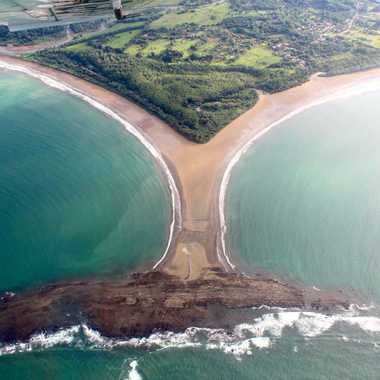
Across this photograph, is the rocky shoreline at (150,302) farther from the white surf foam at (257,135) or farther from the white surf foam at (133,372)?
the white surf foam at (257,135)

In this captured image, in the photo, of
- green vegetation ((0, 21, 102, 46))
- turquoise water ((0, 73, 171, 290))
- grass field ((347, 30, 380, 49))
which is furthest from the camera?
green vegetation ((0, 21, 102, 46))

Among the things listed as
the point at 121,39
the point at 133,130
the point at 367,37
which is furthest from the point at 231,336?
the point at 367,37

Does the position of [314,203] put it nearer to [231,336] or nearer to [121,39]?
[231,336]

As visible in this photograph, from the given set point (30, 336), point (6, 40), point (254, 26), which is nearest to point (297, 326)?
point (30, 336)

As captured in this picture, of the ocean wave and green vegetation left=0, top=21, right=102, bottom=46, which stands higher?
green vegetation left=0, top=21, right=102, bottom=46

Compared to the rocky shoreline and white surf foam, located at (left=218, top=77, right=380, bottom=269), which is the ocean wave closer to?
the rocky shoreline

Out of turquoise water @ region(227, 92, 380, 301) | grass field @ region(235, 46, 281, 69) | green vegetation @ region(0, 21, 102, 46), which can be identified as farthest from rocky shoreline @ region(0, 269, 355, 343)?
green vegetation @ region(0, 21, 102, 46)

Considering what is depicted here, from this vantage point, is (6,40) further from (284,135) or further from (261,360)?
(261,360)
